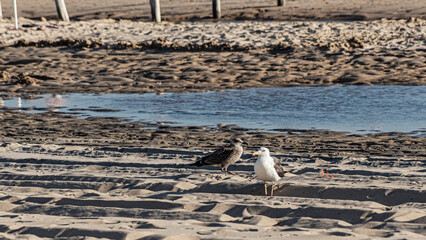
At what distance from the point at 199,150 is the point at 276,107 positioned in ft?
12.9

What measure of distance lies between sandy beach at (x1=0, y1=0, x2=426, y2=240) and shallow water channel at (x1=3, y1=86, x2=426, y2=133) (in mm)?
533

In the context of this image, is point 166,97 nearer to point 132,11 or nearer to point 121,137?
point 121,137

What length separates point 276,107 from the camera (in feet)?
40.4

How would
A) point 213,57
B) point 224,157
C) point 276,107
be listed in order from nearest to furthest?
point 224,157 → point 276,107 → point 213,57

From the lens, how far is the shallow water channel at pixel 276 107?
10.7 meters

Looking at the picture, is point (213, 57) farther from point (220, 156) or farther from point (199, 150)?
point (220, 156)

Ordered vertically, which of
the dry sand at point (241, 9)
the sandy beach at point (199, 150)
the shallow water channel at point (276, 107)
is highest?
the dry sand at point (241, 9)

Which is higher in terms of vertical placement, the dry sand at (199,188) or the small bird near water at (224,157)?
the small bird near water at (224,157)

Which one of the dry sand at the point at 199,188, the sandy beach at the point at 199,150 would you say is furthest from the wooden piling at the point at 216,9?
the dry sand at the point at 199,188

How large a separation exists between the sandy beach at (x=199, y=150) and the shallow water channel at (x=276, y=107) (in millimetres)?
533

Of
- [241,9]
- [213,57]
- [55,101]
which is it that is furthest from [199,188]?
[241,9]

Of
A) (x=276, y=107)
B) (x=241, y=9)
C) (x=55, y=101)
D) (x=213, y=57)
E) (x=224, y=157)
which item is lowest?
(x=276, y=107)

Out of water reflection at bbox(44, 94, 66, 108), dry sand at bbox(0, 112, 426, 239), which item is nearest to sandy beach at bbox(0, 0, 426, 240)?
dry sand at bbox(0, 112, 426, 239)

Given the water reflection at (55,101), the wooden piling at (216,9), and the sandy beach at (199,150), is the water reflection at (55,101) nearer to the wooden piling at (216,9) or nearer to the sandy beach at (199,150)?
the sandy beach at (199,150)
